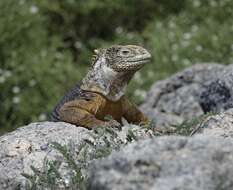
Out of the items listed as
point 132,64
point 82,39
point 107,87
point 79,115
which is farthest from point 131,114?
point 82,39

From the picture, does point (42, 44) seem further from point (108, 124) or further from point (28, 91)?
point (108, 124)

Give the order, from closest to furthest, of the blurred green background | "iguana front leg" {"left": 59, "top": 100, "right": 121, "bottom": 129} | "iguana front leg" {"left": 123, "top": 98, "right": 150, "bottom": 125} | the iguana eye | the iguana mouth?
"iguana front leg" {"left": 59, "top": 100, "right": 121, "bottom": 129} < the iguana mouth < the iguana eye < "iguana front leg" {"left": 123, "top": 98, "right": 150, "bottom": 125} < the blurred green background

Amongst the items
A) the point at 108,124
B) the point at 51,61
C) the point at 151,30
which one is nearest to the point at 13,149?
the point at 108,124

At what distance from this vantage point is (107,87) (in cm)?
685

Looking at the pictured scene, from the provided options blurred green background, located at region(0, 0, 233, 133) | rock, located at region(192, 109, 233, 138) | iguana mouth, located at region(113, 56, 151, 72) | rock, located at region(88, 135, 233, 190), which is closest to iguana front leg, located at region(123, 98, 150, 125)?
iguana mouth, located at region(113, 56, 151, 72)

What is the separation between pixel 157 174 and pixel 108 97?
3084 millimetres

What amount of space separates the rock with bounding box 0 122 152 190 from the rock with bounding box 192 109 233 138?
14.1 inches

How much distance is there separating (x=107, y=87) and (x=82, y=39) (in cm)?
952

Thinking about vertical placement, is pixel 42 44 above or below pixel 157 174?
above

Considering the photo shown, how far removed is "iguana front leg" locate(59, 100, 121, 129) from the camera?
20.8 feet

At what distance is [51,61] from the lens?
13945 mm

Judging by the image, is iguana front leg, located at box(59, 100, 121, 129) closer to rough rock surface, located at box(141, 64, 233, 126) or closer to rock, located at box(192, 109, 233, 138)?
rock, located at box(192, 109, 233, 138)

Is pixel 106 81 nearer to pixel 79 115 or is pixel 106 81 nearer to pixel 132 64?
pixel 132 64

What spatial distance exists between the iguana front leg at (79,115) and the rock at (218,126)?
0.92 metres
